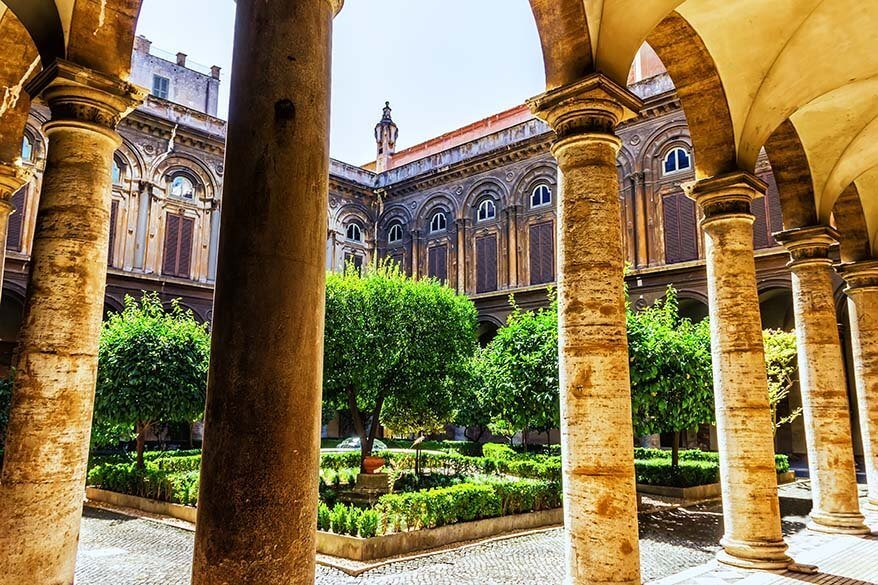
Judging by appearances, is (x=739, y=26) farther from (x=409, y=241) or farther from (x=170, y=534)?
(x=409, y=241)

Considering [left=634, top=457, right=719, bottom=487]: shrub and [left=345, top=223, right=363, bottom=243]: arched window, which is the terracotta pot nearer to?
[left=634, top=457, right=719, bottom=487]: shrub

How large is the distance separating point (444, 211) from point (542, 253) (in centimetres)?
528

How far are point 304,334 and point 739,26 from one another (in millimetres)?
6456

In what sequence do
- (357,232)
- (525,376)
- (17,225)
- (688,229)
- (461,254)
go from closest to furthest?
(525,376) → (17,225) → (688,229) → (461,254) → (357,232)

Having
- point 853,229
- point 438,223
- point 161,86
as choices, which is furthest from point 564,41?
point 161,86

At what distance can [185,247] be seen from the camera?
23.2m

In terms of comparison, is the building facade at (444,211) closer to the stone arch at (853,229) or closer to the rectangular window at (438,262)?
the rectangular window at (438,262)

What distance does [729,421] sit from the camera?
6434 mm

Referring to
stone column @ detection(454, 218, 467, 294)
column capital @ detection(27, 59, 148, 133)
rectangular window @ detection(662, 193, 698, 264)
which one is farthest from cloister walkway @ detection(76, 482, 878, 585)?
stone column @ detection(454, 218, 467, 294)

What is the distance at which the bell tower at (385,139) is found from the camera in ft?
104

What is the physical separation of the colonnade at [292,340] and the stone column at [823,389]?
0.03 metres

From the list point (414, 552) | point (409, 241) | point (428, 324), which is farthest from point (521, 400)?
point (409, 241)

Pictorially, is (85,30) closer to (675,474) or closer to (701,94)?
(701,94)

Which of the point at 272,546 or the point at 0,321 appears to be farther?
the point at 0,321
